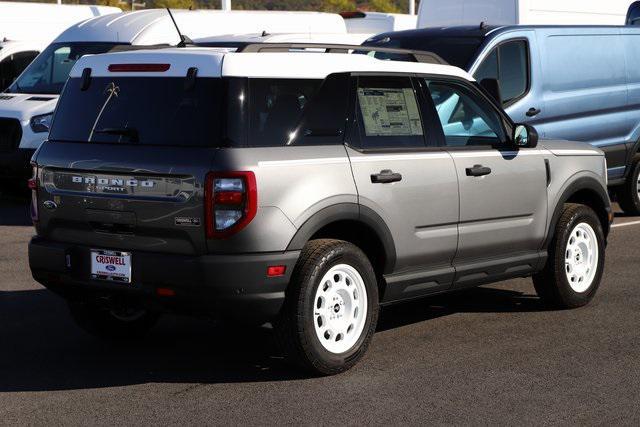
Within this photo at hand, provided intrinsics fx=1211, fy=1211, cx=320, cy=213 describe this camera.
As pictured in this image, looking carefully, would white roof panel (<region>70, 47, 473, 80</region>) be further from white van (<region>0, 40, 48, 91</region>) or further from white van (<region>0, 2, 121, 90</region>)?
white van (<region>0, 2, 121, 90</region>)

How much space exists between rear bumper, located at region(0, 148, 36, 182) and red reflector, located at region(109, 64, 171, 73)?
25.8 ft

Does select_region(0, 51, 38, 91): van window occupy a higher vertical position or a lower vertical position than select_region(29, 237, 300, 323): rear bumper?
lower

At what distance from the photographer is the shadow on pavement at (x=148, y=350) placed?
662cm

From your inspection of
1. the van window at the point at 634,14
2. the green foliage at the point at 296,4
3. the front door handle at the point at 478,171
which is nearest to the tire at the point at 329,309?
the front door handle at the point at 478,171

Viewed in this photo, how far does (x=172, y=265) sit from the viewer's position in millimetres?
6242

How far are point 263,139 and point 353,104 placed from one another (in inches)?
29.6


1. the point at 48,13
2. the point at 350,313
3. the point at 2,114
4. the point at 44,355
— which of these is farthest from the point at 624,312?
the point at 48,13

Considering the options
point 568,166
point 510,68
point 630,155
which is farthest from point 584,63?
point 568,166

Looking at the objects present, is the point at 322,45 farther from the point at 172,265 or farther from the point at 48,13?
the point at 48,13

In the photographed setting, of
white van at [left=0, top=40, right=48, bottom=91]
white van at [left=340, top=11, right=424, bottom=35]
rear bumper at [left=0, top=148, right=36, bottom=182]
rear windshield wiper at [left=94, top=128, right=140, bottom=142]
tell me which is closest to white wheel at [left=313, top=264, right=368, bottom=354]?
rear windshield wiper at [left=94, top=128, right=140, bottom=142]

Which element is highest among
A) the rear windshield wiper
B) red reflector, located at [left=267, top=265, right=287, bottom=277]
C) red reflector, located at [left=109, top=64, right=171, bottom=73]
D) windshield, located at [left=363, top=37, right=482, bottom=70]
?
red reflector, located at [left=109, top=64, right=171, bottom=73]

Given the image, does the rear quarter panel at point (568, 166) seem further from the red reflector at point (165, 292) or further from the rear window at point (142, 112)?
the red reflector at point (165, 292)

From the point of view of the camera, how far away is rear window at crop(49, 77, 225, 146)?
6324mm

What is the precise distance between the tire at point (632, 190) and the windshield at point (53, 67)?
6.79 meters
